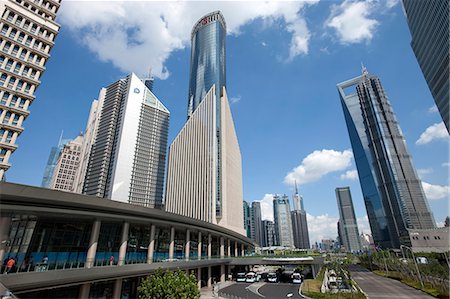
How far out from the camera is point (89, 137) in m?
156

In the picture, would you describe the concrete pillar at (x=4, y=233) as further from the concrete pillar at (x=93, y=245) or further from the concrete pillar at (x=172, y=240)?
the concrete pillar at (x=172, y=240)

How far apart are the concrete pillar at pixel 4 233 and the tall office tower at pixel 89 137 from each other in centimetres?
13689

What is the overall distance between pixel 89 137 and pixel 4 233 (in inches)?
6139

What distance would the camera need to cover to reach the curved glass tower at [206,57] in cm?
14175

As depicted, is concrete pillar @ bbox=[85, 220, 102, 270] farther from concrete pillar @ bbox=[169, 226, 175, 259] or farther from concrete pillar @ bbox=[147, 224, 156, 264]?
concrete pillar @ bbox=[169, 226, 175, 259]

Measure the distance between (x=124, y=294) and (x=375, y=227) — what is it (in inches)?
7367

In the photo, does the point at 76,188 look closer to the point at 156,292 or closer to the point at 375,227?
the point at 156,292

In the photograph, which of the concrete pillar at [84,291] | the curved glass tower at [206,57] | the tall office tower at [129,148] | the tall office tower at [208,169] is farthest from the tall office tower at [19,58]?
the tall office tower at [129,148]

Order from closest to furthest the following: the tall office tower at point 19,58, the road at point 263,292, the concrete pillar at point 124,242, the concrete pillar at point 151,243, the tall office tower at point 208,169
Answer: the concrete pillar at point 124,242 → the concrete pillar at point 151,243 → the road at point 263,292 → the tall office tower at point 19,58 → the tall office tower at point 208,169

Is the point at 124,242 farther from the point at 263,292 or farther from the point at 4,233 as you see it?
the point at 263,292

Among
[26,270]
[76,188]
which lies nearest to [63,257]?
[26,270]

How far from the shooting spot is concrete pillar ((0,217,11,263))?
18203 millimetres

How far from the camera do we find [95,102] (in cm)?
17500

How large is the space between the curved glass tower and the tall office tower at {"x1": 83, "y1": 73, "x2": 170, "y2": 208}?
2929 centimetres
